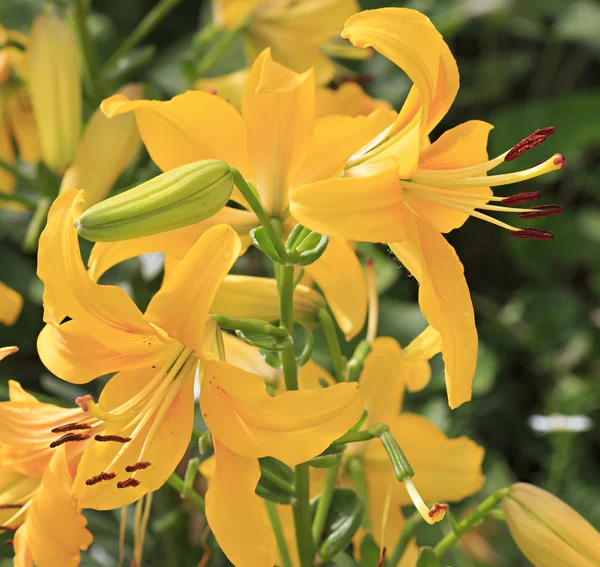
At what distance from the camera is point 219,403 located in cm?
58

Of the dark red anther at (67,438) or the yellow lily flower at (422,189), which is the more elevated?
the yellow lily flower at (422,189)

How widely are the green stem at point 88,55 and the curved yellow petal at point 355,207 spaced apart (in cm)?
61

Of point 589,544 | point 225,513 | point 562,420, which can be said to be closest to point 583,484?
point 562,420

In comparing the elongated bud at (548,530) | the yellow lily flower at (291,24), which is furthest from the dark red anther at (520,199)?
the yellow lily flower at (291,24)

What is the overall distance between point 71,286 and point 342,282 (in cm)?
23

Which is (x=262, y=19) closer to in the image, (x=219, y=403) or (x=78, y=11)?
(x=78, y=11)

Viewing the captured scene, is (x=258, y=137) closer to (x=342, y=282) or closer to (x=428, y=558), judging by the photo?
(x=342, y=282)

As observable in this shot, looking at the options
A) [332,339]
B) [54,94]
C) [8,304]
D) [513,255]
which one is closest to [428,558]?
[332,339]

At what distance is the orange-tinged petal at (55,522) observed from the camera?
592mm

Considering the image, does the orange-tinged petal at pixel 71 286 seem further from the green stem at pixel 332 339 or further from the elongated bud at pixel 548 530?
the elongated bud at pixel 548 530

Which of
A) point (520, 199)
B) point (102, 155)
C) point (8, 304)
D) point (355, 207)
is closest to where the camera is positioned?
point (355, 207)

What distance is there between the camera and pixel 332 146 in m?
0.65

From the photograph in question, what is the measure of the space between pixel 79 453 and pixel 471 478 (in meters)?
0.37

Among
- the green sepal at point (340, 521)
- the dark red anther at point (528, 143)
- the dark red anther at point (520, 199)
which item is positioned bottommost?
the green sepal at point (340, 521)
